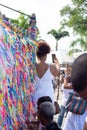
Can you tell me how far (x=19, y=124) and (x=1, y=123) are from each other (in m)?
0.66

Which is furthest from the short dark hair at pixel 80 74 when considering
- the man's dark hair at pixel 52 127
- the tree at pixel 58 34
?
the tree at pixel 58 34

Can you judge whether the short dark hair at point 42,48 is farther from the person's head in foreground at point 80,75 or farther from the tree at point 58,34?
the tree at point 58,34

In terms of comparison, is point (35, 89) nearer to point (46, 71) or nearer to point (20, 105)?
point (46, 71)

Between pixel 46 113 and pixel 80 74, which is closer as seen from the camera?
pixel 80 74

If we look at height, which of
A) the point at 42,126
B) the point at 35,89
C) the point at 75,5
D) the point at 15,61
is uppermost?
the point at 75,5

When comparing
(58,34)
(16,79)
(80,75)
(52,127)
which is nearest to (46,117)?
(52,127)

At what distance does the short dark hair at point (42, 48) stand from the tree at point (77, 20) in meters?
30.8

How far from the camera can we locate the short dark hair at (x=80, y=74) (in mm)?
1930

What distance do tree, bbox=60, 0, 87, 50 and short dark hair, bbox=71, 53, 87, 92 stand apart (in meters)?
33.2

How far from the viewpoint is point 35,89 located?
4.29 metres

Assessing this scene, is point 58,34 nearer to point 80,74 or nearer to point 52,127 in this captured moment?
point 52,127

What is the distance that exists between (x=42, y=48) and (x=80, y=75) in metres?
2.41

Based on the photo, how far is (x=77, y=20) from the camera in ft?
115

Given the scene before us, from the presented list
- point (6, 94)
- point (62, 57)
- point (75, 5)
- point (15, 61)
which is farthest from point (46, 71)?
point (75, 5)
